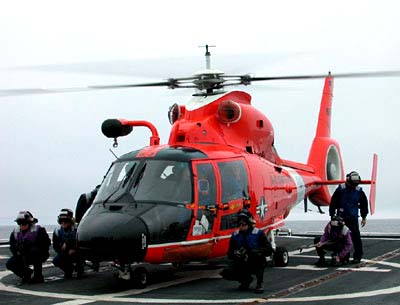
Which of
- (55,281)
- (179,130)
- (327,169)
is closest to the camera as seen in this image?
(55,281)

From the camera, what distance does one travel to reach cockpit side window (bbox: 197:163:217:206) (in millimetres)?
12422

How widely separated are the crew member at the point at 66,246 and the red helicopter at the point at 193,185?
1484 millimetres

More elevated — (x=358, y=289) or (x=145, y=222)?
(x=145, y=222)

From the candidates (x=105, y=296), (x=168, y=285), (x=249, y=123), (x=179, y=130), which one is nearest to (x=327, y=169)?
(x=249, y=123)

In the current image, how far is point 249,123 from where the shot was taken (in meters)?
15.2

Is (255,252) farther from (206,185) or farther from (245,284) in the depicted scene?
(206,185)

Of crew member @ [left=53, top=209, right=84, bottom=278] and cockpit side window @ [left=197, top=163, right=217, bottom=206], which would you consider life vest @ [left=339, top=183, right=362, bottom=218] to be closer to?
cockpit side window @ [left=197, top=163, right=217, bottom=206]

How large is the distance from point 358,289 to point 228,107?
208 inches

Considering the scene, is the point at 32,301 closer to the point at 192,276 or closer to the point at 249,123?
the point at 192,276

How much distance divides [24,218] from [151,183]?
262 cm

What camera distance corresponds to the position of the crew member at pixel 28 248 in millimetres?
12867

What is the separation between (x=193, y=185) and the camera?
12336mm

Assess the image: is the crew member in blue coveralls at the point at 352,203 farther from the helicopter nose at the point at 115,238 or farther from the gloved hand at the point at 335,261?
the helicopter nose at the point at 115,238

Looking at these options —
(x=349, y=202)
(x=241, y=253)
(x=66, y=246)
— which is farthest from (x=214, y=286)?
(x=349, y=202)
